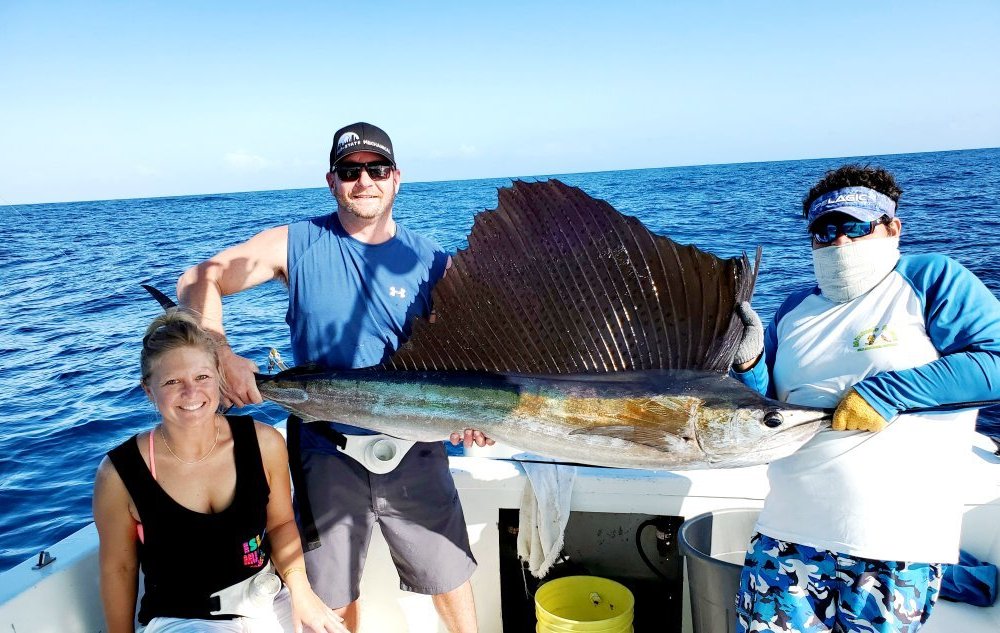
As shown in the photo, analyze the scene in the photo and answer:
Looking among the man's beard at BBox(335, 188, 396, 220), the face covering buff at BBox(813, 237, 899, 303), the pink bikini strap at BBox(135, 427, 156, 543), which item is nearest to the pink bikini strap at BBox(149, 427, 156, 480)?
the pink bikini strap at BBox(135, 427, 156, 543)

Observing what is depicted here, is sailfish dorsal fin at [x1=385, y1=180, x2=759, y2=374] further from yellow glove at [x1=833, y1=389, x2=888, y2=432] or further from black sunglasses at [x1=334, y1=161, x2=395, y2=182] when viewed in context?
black sunglasses at [x1=334, y1=161, x2=395, y2=182]

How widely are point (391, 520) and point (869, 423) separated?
1.36m

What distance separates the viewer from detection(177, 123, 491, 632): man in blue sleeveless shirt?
2.01m

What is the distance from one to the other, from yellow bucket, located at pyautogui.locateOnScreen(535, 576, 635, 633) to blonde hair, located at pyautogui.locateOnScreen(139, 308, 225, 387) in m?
1.36

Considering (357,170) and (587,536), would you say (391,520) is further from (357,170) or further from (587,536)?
(357,170)

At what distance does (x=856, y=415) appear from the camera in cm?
143

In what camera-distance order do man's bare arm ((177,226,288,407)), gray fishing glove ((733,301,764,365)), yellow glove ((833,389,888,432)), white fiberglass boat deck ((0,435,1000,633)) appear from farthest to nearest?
white fiberglass boat deck ((0,435,1000,633)) < man's bare arm ((177,226,288,407)) < gray fishing glove ((733,301,764,365)) < yellow glove ((833,389,888,432))

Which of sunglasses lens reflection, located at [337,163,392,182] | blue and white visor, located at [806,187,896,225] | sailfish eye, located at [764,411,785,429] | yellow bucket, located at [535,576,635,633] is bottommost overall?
yellow bucket, located at [535,576,635,633]

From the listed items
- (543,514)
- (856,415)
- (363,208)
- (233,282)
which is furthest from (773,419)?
(233,282)

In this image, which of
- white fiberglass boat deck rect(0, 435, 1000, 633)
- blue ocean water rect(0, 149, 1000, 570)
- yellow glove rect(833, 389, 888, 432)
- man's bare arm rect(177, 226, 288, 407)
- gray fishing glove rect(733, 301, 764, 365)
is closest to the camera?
yellow glove rect(833, 389, 888, 432)

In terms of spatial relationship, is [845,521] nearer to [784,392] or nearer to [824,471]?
[824,471]

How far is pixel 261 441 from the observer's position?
1936mm

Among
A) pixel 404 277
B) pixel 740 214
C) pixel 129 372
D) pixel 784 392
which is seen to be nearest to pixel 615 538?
pixel 784 392

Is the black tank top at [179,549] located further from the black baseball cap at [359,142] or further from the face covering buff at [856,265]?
the face covering buff at [856,265]
